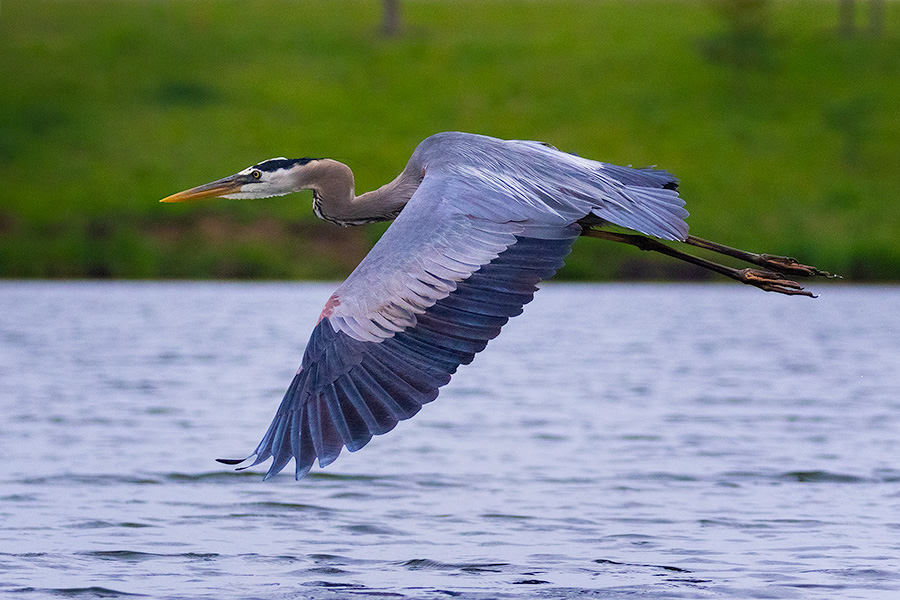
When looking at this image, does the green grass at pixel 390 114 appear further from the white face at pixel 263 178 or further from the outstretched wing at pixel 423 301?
the outstretched wing at pixel 423 301

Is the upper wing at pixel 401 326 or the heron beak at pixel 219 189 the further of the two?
the heron beak at pixel 219 189

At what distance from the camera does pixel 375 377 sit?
5969 millimetres

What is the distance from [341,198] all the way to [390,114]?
34012 mm

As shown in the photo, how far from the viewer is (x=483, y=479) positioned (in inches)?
402

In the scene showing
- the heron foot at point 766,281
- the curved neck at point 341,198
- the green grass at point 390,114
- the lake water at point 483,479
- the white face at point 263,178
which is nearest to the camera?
the lake water at point 483,479

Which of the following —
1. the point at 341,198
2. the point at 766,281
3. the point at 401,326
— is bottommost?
the point at 401,326

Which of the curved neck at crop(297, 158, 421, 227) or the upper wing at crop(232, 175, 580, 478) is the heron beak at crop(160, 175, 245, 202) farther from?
the upper wing at crop(232, 175, 580, 478)

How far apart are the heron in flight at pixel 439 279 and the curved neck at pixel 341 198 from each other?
1.71ft

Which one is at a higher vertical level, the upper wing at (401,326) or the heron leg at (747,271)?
the heron leg at (747,271)

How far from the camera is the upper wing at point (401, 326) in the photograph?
5.84 metres

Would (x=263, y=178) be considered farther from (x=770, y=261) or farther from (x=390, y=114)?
(x=390, y=114)

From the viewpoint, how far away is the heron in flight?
231 inches

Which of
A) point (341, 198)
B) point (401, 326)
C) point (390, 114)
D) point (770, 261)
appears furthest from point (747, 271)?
point (390, 114)

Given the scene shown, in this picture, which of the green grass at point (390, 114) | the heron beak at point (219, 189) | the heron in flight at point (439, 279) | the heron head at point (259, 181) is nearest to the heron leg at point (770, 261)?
the heron in flight at point (439, 279)
